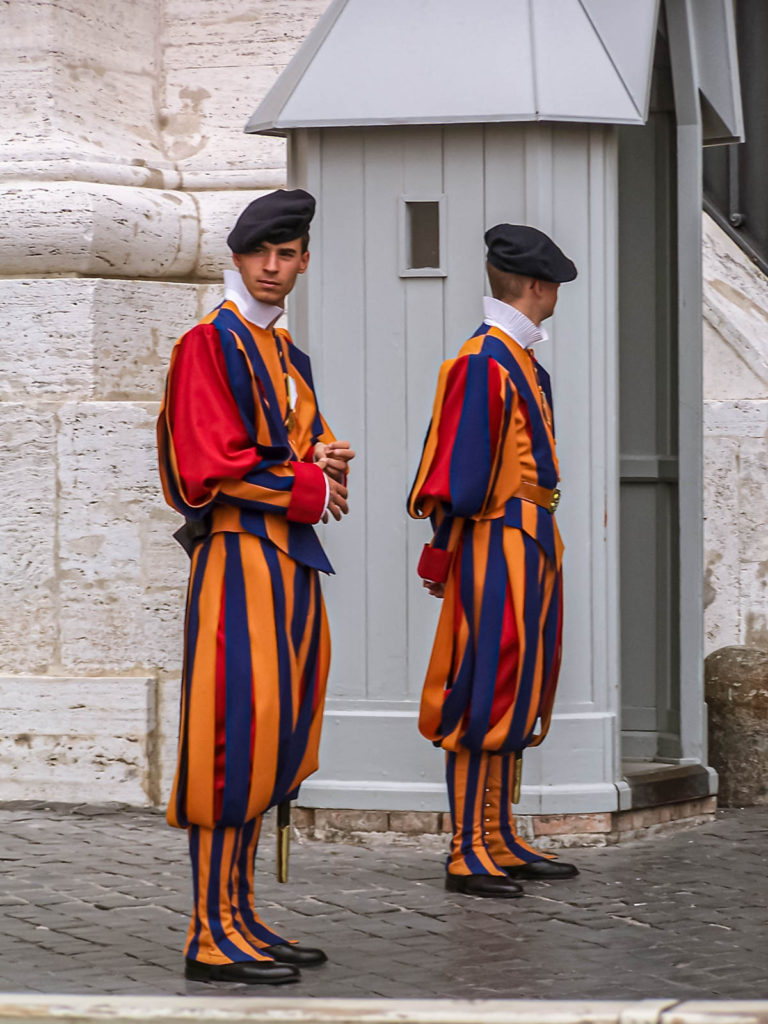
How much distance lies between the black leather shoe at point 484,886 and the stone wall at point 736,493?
8.42 ft

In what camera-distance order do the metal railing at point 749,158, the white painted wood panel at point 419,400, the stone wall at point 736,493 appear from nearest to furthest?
1. the white painted wood panel at point 419,400
2. the stone wall at point 736,493
3. the metal railing at point 749,158

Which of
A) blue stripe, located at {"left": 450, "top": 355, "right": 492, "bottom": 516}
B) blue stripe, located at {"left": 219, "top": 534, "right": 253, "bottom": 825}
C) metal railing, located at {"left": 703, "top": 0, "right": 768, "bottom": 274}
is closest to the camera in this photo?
blue stripe, located at {"left": 219, "top": 534, "right": 253, "bottom": 825}

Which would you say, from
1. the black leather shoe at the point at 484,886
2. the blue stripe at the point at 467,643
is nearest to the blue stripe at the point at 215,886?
the black leather shoe at the point at 484,886

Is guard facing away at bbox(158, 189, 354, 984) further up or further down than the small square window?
further down

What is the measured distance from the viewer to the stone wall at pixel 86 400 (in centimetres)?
666

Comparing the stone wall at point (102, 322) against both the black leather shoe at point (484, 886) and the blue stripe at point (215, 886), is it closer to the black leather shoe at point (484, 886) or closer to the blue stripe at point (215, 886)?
the black leather shoe at point (484, 886)

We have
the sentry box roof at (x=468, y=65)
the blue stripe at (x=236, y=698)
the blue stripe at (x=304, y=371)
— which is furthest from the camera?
the sentry box roof at (x=468, y=65)

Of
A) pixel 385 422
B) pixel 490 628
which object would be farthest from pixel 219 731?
pixel 385 422

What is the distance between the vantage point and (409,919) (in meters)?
4.91

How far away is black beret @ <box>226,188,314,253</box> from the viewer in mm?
4387

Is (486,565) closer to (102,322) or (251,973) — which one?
(251,973)

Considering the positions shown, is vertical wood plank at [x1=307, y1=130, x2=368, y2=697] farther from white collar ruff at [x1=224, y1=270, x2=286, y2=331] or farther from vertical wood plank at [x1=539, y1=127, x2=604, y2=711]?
white collar ruff at [x1=224, y1=270, x2=286, y2=331]

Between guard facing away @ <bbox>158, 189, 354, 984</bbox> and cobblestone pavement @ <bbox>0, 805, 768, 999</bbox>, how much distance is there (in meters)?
0.22

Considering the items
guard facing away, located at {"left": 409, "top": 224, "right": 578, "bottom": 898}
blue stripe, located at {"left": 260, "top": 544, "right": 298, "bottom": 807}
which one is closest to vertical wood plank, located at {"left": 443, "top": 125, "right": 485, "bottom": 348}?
guard facing away, located at {"left": 409, "top": 224, "right": 578, "bottom": 898}
